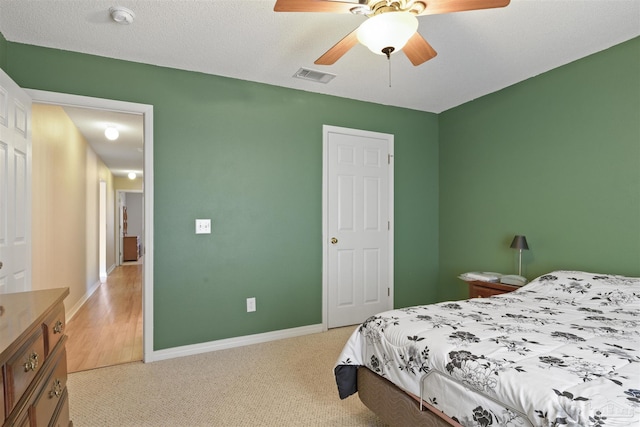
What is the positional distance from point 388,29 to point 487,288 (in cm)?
251

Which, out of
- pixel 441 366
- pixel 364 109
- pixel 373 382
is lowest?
pixel 373 382

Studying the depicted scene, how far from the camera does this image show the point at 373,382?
74.2 inches

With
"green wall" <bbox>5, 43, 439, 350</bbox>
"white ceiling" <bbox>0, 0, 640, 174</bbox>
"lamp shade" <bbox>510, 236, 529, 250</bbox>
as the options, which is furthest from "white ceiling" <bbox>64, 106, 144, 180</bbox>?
"lamp shade" <bbox>510, 236, 529, 250</bbox>

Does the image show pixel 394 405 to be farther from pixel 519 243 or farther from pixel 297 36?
pixel 297 36

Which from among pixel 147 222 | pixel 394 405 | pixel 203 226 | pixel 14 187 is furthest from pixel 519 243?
pixel 14 187

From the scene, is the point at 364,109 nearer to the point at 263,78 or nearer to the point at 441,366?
the point at 263,78

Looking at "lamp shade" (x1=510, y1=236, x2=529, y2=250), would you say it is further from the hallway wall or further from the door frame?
the hallway wall

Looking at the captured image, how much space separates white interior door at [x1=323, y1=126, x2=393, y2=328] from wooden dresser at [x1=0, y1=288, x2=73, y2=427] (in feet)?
8.17

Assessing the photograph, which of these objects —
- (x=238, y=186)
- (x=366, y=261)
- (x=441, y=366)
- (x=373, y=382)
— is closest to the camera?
(x=441, y=366)

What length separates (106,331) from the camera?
374cm

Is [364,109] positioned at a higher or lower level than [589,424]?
higher

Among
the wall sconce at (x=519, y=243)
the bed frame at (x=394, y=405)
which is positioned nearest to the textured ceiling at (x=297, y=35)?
the wall sconce at (x=519, y=243)

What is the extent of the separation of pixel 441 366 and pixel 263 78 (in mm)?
2848

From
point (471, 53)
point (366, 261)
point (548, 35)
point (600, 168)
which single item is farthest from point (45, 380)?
point (600, 168)
